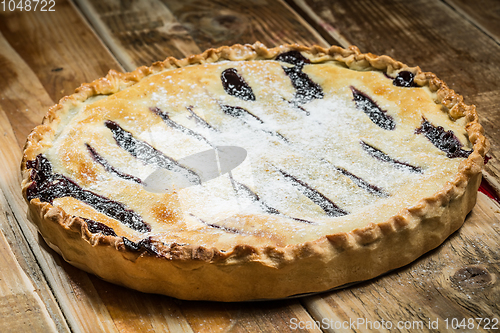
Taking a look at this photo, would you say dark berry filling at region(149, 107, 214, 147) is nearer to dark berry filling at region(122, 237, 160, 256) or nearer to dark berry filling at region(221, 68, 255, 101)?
dark berry filling at region(221, 68, 255, 101)

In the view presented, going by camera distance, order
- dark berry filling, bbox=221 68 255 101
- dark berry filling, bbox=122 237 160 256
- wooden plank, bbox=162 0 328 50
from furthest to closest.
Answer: wooden plank, bbox=162 0 328 50, dark berry filling, bbox=221 68 255 101, dark berry filling, bbox=122 237 160 256

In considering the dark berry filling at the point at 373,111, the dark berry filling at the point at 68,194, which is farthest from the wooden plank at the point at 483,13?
the dark berry filling at the point at 68,194

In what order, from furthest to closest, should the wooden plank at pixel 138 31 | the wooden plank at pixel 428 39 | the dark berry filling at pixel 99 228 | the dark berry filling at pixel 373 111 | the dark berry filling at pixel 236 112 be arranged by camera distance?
1. the wooden plank at pixel 138 31
2. the wooden plank at pixel 428 39
3. the dark berry filling at pixel 236 112
4. the dark berry filling at pixel 373 111
5. the dark berry filling at pixel 99 228

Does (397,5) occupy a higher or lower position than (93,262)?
higher

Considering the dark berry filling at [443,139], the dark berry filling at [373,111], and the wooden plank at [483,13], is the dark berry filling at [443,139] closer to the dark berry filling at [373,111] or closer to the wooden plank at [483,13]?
the dark berry filling at [373,111]

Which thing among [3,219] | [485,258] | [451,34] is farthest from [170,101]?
[451,34]

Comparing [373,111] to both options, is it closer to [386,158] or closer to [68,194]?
[386,158]

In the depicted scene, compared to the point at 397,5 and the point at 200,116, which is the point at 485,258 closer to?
the point at 200,116

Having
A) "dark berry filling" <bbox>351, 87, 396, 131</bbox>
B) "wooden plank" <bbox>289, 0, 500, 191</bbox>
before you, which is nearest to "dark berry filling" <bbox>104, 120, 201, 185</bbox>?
"dark berry filling" <bbox>351, 87, 396, 131</bbox>
